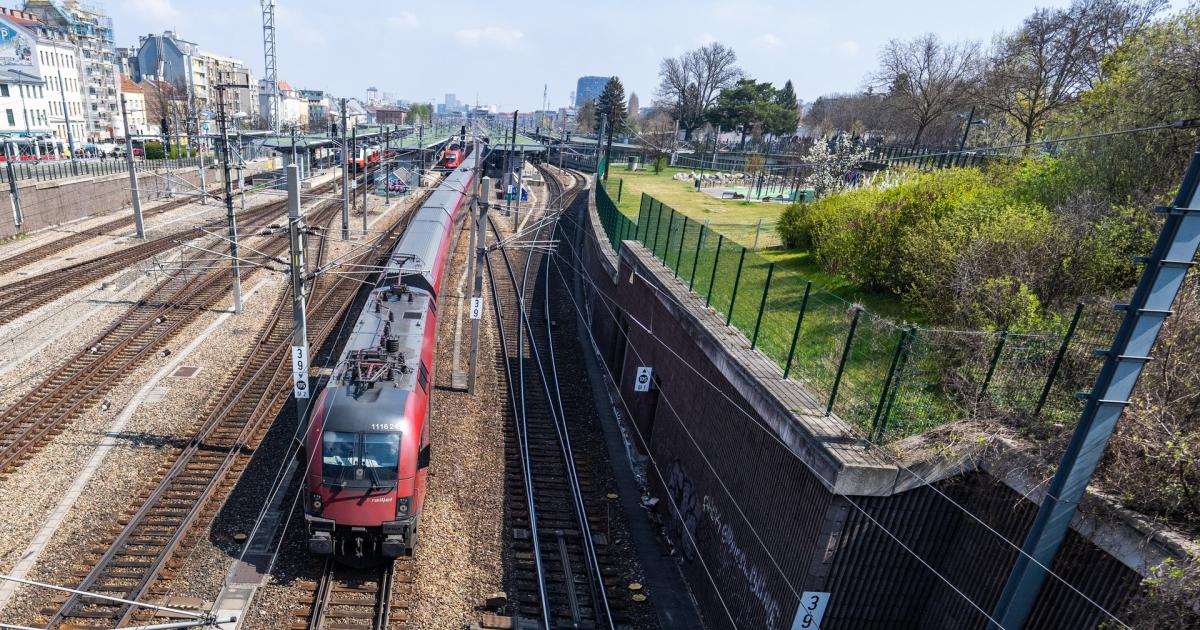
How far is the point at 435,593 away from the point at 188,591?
3870 millimetres

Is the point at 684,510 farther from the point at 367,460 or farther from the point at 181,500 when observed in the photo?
the point at 181,500

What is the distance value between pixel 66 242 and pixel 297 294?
25027 mm

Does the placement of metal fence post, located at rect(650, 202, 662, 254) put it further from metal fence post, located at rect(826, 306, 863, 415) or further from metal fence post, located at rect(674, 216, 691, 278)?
metal fence post, located at rect(826, 306, 863, 415)

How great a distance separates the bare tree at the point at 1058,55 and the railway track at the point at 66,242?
40.5 metres

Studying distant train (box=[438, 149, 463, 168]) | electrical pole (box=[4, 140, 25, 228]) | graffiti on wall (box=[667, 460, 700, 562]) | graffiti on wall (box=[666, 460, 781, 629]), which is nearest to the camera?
graffiti on wall (box=[666, 460, 781, 629])

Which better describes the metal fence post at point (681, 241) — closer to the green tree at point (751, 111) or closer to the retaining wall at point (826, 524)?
the retaining wall at point (826, 524)

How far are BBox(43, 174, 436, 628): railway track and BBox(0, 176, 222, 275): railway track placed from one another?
14511 mm

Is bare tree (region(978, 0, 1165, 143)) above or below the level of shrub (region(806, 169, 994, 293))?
above

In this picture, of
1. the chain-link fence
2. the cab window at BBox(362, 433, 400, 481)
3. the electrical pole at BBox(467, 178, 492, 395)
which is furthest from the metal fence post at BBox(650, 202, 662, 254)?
the cab window at BBox(362, 433, 400, 481)

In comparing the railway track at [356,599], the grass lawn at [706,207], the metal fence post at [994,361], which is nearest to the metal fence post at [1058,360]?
the metal fence post at [994,361]

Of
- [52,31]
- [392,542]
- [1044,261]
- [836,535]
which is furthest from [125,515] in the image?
[52,31]

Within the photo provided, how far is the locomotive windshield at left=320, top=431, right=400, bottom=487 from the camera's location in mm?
10586

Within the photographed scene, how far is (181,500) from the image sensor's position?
12633mm

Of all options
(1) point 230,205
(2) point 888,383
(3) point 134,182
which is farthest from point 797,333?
(3) point 134,182
